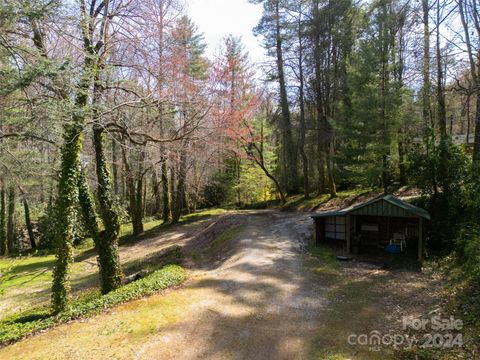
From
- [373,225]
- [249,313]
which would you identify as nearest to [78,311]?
[249,313]

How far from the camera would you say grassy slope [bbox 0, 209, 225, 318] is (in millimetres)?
10267

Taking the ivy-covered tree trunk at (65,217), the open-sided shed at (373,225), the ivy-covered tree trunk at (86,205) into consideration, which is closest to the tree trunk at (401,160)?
the open-sided shed at (373,225)

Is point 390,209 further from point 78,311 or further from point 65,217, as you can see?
point 65,217

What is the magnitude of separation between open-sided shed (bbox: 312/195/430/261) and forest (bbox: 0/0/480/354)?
0.80 m

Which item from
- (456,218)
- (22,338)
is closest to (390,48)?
(456,218)

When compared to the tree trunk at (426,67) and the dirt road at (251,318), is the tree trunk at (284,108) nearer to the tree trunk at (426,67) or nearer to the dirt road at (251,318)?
the tree trunk at (426,67)

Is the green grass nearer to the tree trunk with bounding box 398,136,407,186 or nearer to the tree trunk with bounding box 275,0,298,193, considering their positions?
the tree trunk with bounding box 398,136,407,186

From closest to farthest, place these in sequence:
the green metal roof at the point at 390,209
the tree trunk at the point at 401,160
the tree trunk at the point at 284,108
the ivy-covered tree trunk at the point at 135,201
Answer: the green metal roof at the point at 390,209 → the tree trunk at the point at 401,160 → the ivy-covered tree trunk at the point at 135,201 → the tree trunk at the point at 284,108

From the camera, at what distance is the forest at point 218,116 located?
7078 mm

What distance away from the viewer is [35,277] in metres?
13.3

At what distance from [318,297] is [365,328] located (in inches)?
66.6

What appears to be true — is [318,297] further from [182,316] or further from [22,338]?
[22,338]

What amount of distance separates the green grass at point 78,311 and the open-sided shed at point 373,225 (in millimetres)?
6222

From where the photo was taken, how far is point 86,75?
6539 millimetres
